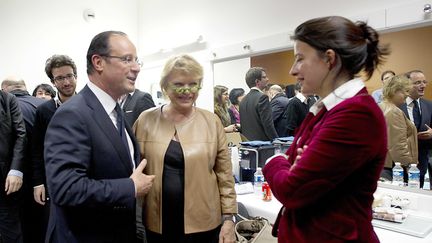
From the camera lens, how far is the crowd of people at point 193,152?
93 centimetres

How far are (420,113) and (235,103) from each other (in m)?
1.71

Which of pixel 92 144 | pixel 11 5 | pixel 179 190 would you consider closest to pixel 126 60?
pixel 92 144

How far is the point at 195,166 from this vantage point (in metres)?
1.61

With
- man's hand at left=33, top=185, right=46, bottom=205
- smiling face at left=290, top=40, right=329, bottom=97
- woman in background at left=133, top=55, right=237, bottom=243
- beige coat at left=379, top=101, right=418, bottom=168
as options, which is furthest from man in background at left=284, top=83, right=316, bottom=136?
man's hand at left=33, top=185, right=46, bottom=205

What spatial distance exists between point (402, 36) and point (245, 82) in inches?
56.3

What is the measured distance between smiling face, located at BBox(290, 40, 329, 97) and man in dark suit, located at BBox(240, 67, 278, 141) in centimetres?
197

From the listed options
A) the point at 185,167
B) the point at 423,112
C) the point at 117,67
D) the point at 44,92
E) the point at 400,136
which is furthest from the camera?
the point at 44,92

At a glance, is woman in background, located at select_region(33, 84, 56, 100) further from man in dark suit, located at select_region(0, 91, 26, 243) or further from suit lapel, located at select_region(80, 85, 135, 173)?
suit lapel, located at select_region(80, 85, 135, 173)

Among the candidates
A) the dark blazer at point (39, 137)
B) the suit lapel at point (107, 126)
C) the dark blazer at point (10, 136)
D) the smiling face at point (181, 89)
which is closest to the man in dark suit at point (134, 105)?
the dark blazer at point (39, 137)

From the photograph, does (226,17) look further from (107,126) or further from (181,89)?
(107,126)

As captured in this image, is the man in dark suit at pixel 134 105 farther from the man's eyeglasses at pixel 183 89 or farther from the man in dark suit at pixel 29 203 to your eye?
the man's eyeglasses at pixel 183 89

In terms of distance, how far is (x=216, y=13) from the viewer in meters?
3.57

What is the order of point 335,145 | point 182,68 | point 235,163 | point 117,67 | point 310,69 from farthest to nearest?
point 235,163 < point 182,68 < point 117,67 < point 310,69 < point 335,145

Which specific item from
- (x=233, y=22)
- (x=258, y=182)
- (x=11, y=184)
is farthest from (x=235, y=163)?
(x=11, y=184)
